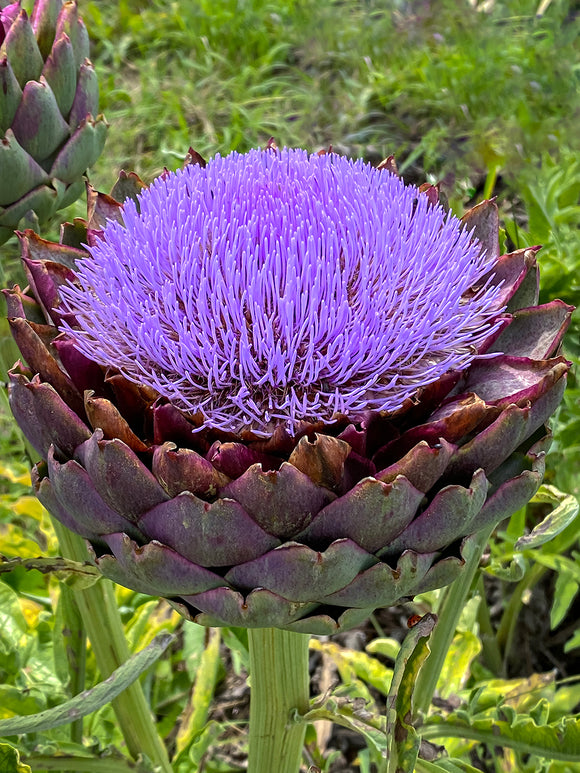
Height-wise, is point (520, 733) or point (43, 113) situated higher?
point (43, 113)

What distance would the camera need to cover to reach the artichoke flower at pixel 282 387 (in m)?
0.49

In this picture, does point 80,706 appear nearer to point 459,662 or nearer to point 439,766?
point 439,766

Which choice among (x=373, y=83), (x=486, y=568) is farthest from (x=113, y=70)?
(x=486, y=568)

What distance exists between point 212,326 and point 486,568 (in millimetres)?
346

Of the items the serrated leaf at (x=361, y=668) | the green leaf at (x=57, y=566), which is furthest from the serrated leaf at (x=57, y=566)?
the serrated leaf at (x=361, y=668)

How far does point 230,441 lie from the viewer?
54 cm

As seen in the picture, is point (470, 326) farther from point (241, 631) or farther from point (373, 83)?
point (373, 83)

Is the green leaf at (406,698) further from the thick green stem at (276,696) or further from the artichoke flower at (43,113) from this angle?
the artichoke flower at (43,113)

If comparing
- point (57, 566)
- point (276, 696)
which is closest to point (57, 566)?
point (57, 566)

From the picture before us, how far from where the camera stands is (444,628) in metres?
0.73

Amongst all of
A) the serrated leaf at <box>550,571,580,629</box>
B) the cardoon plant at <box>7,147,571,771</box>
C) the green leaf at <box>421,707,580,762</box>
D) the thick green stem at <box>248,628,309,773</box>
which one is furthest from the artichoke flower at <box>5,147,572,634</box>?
the serrated leaf at <box>550,571,580,629</box>

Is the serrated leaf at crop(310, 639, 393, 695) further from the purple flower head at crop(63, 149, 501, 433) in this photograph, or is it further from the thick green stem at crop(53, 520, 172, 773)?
the purple flower head at crop(63, 149, 501, 433)

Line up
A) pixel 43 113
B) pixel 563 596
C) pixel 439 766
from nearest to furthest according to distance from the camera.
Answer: pixel 439 766 → pixel 43 113 → pixel 563 596

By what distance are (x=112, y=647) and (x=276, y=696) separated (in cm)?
17
